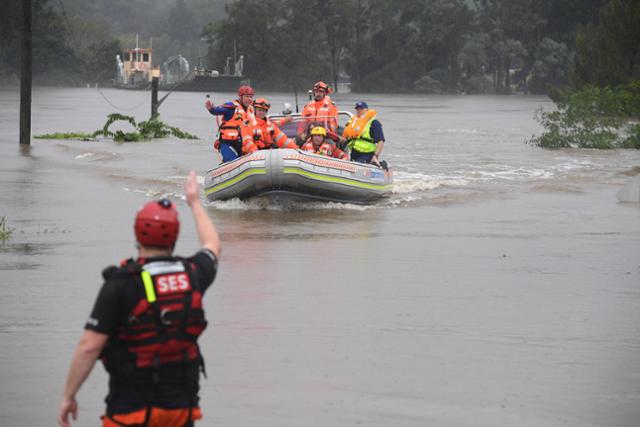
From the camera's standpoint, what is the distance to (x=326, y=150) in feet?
68.8

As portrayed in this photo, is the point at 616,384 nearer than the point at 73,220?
Yes

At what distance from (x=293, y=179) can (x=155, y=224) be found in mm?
14853

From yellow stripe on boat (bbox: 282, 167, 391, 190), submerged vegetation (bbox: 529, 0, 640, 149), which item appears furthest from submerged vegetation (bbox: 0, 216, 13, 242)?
submerged vegetation (bbox: 529, 0, 640, 149)

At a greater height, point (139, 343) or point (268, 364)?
point (139, 343)

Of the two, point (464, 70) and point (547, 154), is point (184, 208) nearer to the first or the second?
point (547, 154)

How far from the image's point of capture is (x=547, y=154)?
39.2m

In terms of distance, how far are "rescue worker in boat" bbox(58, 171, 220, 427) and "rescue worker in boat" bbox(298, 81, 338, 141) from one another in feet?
52.1

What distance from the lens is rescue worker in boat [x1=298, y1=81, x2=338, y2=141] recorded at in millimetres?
21109

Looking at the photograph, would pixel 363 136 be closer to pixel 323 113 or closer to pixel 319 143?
pixel 323 113

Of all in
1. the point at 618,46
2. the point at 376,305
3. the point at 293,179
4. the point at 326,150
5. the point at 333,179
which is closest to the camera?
the point at 376,305

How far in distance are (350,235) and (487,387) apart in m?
9.03

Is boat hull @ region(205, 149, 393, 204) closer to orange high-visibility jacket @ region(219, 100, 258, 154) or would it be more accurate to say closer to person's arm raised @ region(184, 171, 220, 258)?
orange high-visibility jacket @ region(219, 100, 258, 154)

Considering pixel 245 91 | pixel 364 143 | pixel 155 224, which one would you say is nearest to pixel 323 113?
pixel 364 143

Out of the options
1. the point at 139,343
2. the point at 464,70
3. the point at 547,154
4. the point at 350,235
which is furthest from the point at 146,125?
the point at 464,70
